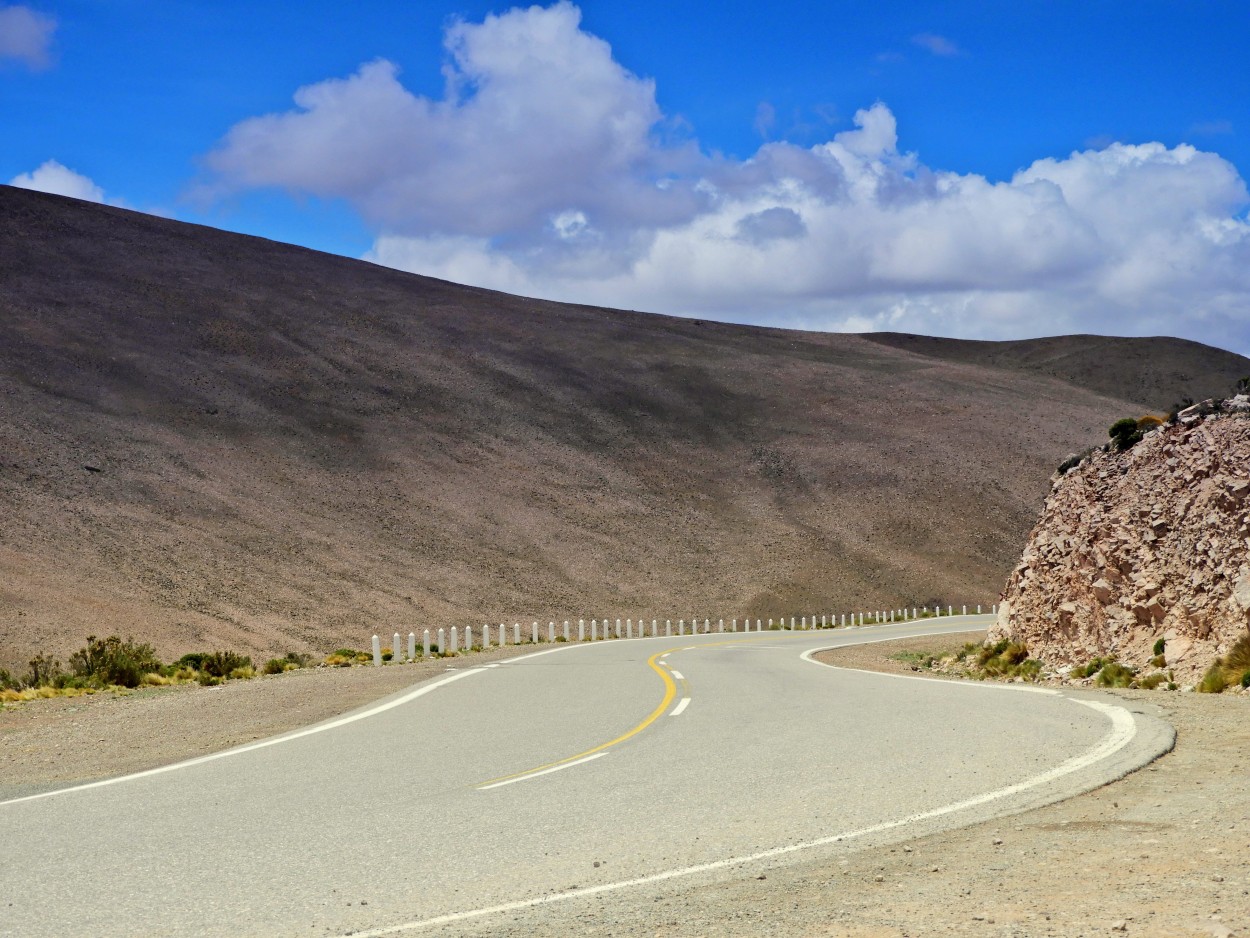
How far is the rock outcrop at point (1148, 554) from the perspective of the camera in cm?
2158

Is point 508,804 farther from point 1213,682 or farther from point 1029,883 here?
point 1213,682

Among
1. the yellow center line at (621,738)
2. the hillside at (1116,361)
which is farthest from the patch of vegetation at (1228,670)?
the hillside at (1116,361)

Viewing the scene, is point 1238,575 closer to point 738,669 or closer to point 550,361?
point 738,669

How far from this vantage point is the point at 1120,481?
26.5m

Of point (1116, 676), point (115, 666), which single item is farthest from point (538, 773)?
point (115, 666)

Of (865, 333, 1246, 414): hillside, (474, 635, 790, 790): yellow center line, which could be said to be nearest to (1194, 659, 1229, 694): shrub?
(474, 635, 790, 790): yellow center line

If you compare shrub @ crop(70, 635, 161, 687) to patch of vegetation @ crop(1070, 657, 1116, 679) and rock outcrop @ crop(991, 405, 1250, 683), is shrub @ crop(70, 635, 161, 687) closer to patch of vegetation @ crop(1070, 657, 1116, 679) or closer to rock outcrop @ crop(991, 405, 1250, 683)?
patch of vegetation @ crop(1070, 657, 1116, 679)

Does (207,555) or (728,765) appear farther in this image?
(207,555)

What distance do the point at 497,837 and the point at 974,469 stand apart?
87.3 m

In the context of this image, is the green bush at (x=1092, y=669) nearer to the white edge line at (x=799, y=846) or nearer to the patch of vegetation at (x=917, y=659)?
the patch of vegetation at (x=917, y=659)

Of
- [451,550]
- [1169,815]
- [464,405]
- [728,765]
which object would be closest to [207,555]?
[451,550]

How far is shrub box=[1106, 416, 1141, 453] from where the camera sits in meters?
27.3

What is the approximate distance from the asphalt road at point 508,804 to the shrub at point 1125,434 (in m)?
11.9

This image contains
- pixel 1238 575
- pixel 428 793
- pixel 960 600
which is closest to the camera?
pixel 428 793
